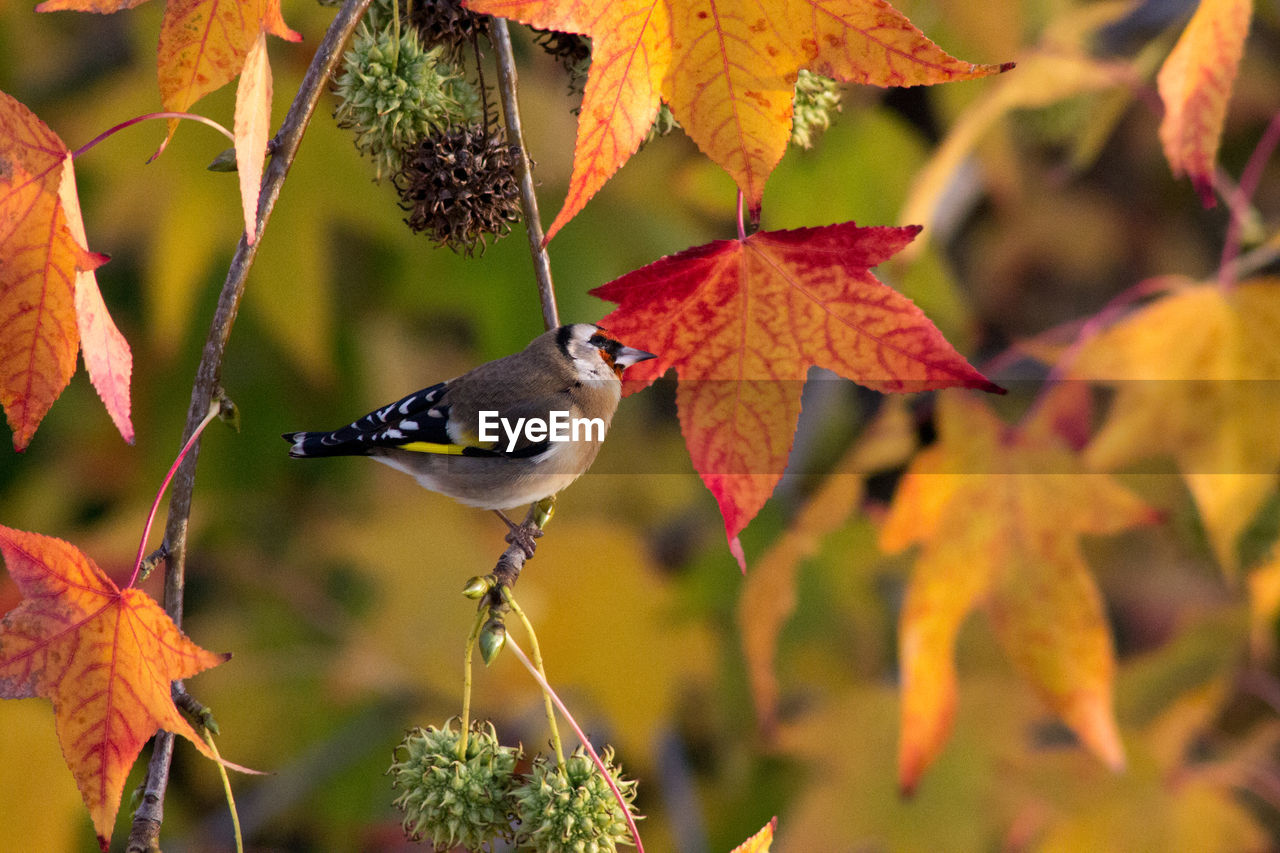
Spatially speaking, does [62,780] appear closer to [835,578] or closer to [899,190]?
[835,578]

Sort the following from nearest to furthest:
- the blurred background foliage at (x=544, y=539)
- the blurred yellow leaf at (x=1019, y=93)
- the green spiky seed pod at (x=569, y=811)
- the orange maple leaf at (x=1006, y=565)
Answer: the green spiky seed pod at (x=569, y=811)
the orange maple leaf at (x=1006, y=565)
the blurred yellow leaf at (x=1019, y=93)
the blurred background foliage at (x=544, y=539)

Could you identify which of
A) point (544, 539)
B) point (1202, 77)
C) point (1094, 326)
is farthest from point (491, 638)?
point (544, 539)

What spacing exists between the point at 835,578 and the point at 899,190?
926mm

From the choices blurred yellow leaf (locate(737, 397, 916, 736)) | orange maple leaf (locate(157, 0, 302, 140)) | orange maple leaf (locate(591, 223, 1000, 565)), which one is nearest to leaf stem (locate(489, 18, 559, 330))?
orange maple leaf (locate(591, 223, 1000, 565))

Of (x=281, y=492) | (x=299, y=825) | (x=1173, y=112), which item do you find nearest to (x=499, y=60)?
(x=1173, y=112)

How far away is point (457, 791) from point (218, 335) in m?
0.50

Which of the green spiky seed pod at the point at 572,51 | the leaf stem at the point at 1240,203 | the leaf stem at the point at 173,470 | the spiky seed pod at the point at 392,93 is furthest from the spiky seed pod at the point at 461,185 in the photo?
the leaf stem at the point at 1240,203

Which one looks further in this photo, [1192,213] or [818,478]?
[1192,213]

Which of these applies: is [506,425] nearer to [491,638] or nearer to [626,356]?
[626,356]

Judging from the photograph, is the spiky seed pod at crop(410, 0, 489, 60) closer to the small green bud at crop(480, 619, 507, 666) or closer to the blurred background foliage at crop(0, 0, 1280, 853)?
the small green bud at crop(480, 619, 507, 666)

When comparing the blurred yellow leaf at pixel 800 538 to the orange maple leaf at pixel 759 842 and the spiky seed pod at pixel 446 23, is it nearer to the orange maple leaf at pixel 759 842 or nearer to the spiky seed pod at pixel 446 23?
the orange maple leaf at pixel 759 842

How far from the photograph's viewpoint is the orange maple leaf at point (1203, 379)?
1579 mm

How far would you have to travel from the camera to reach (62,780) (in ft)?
6.48

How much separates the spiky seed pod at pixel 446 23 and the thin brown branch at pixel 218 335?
0.20 m
